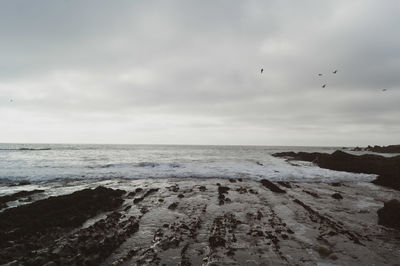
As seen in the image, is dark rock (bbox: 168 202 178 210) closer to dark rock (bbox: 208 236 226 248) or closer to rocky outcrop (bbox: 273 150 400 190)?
dark rock (bbox: 208 236 226 248)

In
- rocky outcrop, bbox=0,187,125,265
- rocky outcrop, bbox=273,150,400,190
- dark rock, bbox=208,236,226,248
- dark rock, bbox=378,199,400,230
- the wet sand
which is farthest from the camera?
rocky outcrop, bbox=273,150,400,190

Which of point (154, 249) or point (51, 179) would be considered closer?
point (154, 249)

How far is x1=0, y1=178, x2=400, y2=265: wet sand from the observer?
6574 mm

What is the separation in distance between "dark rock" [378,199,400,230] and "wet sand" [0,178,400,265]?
34 cm

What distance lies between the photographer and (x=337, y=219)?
10.6 m

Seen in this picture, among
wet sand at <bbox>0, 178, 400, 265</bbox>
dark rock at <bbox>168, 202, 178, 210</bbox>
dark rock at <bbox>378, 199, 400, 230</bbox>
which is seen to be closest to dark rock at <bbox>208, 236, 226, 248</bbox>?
wet sand at <bbox>0, 178, 400, 265</bbox>

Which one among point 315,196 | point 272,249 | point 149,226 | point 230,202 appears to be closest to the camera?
point 272,249

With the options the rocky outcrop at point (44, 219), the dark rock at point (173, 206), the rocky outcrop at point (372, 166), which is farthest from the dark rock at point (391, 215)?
the rocky outcrop at point (372, 166)

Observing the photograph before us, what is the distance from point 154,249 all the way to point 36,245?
11.2 feet

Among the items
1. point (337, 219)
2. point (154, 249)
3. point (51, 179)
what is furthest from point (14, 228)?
point (51, 179)

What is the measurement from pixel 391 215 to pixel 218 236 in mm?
7002

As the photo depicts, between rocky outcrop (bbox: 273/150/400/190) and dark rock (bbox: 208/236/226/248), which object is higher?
rocky outcrop (bbox: 273/150/400/190)

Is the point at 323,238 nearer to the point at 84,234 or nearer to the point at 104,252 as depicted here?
the point at 104,252

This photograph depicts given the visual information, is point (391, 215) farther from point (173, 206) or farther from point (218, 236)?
point (173, 206)
